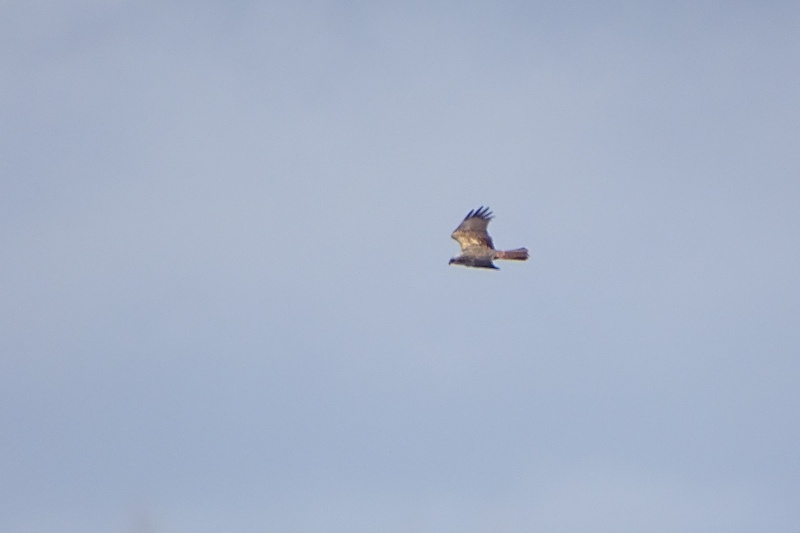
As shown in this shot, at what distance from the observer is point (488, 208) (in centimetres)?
5475

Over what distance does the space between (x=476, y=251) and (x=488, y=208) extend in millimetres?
2411

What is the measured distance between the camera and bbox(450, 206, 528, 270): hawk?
52.8 metres

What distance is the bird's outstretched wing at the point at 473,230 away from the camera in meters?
53.9

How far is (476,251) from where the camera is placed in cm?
5344

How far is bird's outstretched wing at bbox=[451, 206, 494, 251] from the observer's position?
2124 inches

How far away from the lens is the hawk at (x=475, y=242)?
52.8 meters

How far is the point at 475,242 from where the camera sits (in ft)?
177

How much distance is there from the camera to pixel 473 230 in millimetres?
54156

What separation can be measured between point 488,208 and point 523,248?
4284 mm

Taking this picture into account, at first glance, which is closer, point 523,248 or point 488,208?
point 523,248

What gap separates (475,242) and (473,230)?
1.86 feet

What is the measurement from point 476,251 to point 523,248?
9.78ft

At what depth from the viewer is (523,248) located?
51062 mm
